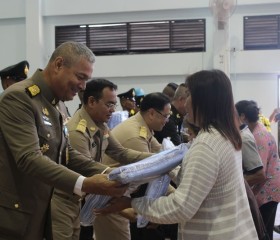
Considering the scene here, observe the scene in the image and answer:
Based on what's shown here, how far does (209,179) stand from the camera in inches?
53.9

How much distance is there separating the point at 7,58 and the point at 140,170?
728cm

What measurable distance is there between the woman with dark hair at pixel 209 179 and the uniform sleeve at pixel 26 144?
29 centimetres

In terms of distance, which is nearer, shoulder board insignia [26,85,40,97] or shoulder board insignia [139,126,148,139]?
shoulder board insignia [26,85,40,97]

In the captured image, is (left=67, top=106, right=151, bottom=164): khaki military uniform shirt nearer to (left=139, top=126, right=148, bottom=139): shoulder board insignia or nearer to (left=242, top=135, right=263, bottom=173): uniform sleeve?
(left=139, top=126, right=148, bottom=139): shoulder board insignia

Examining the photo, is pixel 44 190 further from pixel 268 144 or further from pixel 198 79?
pixel 268 144

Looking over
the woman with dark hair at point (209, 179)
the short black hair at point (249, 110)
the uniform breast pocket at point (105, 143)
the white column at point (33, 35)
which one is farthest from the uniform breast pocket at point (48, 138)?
the white column at point (33, 35)

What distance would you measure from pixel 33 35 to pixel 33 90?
6660 millimetres

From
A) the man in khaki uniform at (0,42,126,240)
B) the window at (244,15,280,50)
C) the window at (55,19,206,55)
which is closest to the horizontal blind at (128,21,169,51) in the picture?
the window at (55,19,206,55)

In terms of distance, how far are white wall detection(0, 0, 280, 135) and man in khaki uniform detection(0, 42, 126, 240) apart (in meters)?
5.78

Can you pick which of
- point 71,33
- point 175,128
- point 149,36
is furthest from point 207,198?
point 71,33

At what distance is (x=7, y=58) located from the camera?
8.08m

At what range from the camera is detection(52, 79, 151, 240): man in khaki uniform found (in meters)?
2.15

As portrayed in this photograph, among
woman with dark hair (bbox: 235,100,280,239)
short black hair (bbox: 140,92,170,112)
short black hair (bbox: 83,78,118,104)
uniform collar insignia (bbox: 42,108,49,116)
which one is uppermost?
short black hair (bbox: 83,78,118,104)

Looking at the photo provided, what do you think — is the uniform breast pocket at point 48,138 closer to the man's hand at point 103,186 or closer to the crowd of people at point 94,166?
the crowd of people at point 94,166
